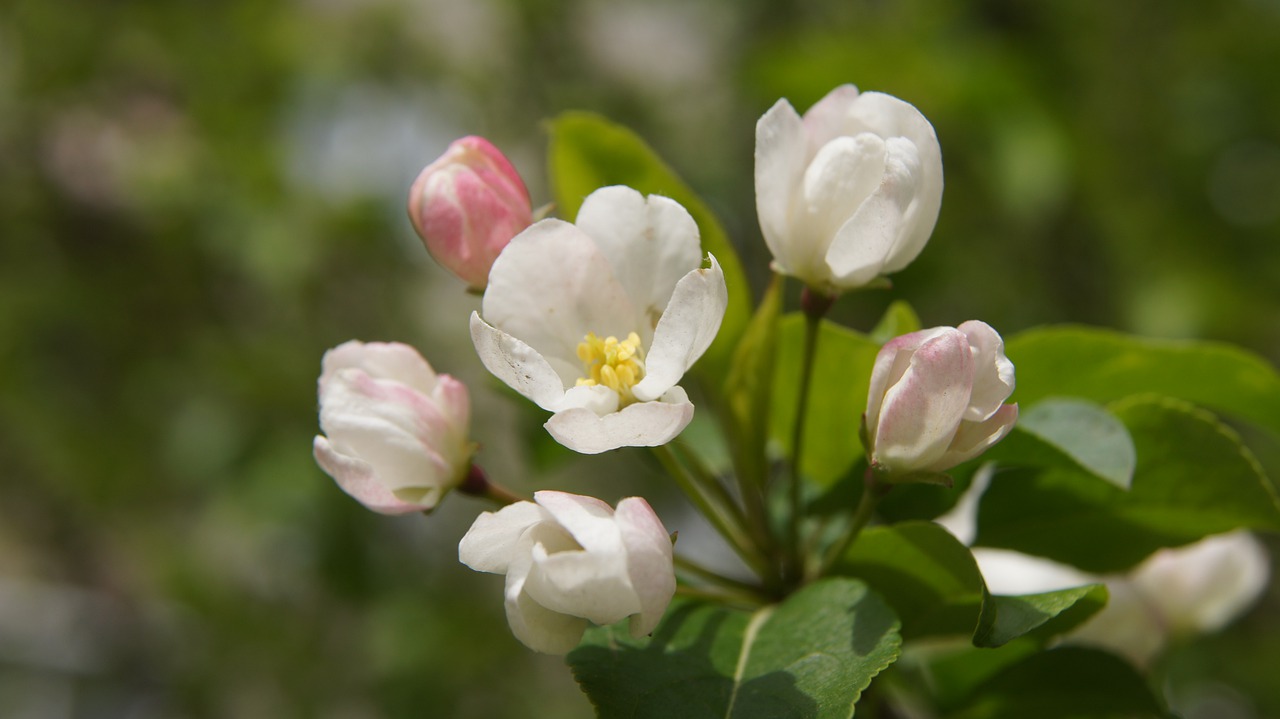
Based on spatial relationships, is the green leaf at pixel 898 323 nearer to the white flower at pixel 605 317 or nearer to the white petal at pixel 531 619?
the white flower at pixel 605 317

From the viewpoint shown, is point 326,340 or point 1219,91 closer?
point 1219,91

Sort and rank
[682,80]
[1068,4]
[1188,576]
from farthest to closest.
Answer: [682,80], [1068,4], [1188,576]

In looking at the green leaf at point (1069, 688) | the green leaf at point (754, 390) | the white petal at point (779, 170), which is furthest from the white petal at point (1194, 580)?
the white petal at point (779, 170)

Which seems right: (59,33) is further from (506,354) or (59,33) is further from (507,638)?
(506,354)

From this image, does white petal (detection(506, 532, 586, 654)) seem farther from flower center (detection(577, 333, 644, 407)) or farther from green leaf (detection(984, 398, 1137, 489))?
green leaf (detection(984, 398, 1137, 489))

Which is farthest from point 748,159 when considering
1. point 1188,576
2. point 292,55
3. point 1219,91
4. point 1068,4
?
point 1188,576
